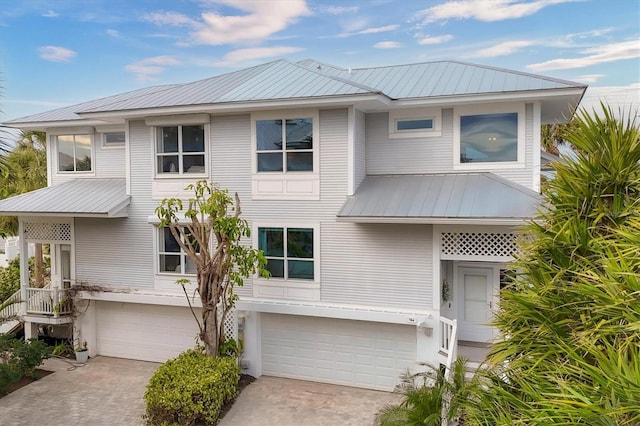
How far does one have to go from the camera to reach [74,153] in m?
15.0

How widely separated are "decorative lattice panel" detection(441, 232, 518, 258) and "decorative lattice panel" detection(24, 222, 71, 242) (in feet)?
36.2

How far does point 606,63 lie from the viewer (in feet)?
60.1

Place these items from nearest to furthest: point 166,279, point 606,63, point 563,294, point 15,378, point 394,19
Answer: point 563,294 → point 15,378 → point 166,279 → point 606,63 → point 394,19

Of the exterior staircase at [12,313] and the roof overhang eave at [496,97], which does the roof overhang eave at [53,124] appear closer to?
the exterior staircase at [12,313]

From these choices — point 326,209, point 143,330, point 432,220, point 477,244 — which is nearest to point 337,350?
point 326,209

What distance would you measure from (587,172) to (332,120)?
746cm

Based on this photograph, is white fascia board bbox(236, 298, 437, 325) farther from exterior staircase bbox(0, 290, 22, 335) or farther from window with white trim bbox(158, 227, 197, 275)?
exterior staircase bbox(0, 290, 22, 335)

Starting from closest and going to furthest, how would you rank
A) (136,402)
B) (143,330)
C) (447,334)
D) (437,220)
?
1. (437,220)
2. (447,334)
3. (136,402)
4. (143,330)

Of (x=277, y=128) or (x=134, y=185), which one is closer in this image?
(x=277, y=128)

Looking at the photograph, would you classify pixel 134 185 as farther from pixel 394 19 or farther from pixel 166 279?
pixel 394 19

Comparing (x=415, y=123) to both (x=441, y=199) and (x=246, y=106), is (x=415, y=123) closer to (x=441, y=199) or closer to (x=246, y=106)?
(x=441, y=199)

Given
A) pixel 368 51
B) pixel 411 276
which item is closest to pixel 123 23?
pixel 368 51

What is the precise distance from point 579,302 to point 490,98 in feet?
24.7

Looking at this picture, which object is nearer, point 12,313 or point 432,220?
point 432,220
